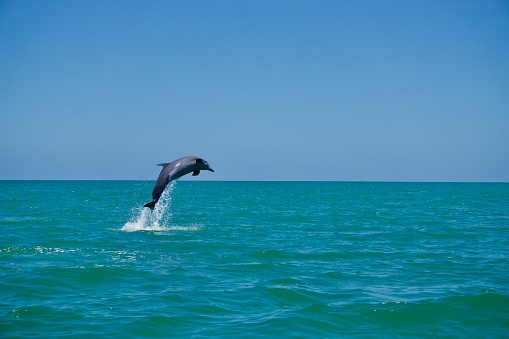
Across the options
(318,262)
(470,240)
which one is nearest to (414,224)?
(470,240)

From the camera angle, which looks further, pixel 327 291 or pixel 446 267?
pixel 446 267

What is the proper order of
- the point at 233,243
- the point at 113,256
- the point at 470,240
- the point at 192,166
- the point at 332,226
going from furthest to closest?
the point at 332,226 → the point at 470,240 → the point at 233,243 → the point at 192,166 → the point at 113,256

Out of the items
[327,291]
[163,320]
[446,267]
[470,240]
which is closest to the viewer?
[163,320]

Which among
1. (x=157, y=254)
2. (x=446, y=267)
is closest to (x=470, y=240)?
(x=446, y=267)

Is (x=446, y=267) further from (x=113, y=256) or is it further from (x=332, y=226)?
(x=332, y=226)

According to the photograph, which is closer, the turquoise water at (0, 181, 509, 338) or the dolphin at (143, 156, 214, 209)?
the turquoise water at (0, 181, 509, 338)

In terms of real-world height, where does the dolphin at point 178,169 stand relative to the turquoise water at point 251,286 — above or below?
above

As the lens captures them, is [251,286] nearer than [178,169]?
Yes

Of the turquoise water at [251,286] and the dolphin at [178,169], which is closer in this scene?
the turquoise water at [251,286]

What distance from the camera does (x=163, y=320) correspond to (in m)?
11.2

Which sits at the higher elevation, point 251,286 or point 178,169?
point 178,169

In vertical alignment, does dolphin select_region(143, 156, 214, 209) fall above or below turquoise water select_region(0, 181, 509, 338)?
above

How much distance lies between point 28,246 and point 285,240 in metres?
11.6

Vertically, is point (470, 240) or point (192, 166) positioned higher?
point (192, 166)
